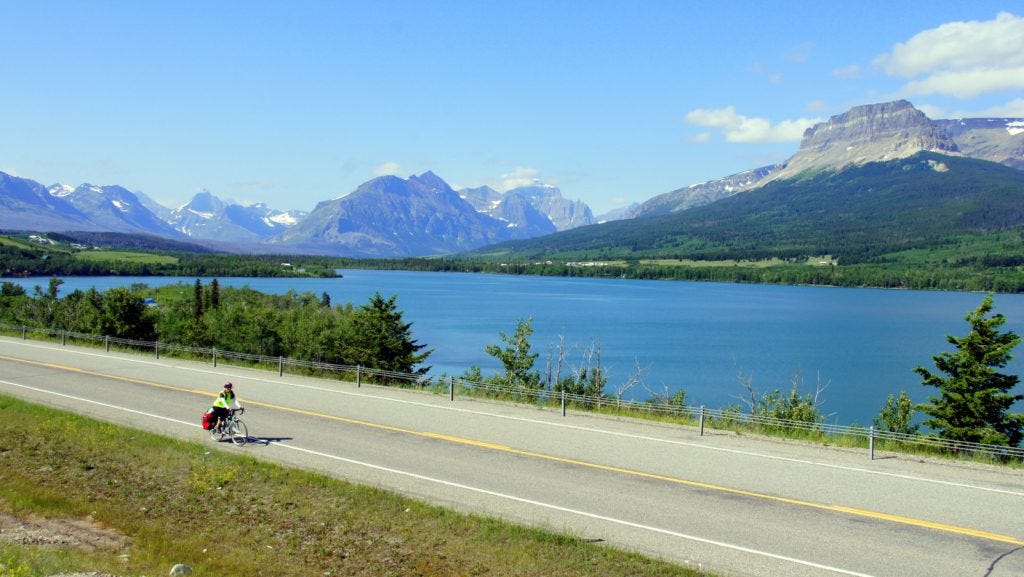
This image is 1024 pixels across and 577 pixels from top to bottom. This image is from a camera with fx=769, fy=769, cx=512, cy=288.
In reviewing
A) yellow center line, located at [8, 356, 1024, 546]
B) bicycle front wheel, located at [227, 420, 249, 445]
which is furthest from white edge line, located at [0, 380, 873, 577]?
yellow center line, located at [8, 356, 1024, 546]

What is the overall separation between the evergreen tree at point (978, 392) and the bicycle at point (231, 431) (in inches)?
1107

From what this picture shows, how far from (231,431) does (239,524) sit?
6.95m

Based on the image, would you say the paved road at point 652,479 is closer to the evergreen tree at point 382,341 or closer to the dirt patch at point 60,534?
the dirt patch at point 60,534

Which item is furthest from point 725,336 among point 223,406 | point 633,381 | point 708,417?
point 223,406

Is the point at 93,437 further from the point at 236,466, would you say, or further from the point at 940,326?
the point at 940,326

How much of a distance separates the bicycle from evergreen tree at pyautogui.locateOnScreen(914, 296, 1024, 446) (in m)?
28.1

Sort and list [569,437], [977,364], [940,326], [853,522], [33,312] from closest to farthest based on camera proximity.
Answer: [853,522], [569,437], [977,364], [33,312], [940,326]

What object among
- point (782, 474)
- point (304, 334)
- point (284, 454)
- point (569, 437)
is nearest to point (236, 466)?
point (284, 454)

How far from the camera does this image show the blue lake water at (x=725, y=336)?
230 feet

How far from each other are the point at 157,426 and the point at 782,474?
17200 millimetres

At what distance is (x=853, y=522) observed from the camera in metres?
14.3

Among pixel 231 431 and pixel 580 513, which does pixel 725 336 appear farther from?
pixel 580 513

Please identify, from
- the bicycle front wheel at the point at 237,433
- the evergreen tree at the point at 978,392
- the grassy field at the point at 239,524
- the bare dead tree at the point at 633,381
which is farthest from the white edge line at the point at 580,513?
the bare dead tree at the point at 633,381

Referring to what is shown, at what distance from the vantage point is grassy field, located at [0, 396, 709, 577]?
11914mm
